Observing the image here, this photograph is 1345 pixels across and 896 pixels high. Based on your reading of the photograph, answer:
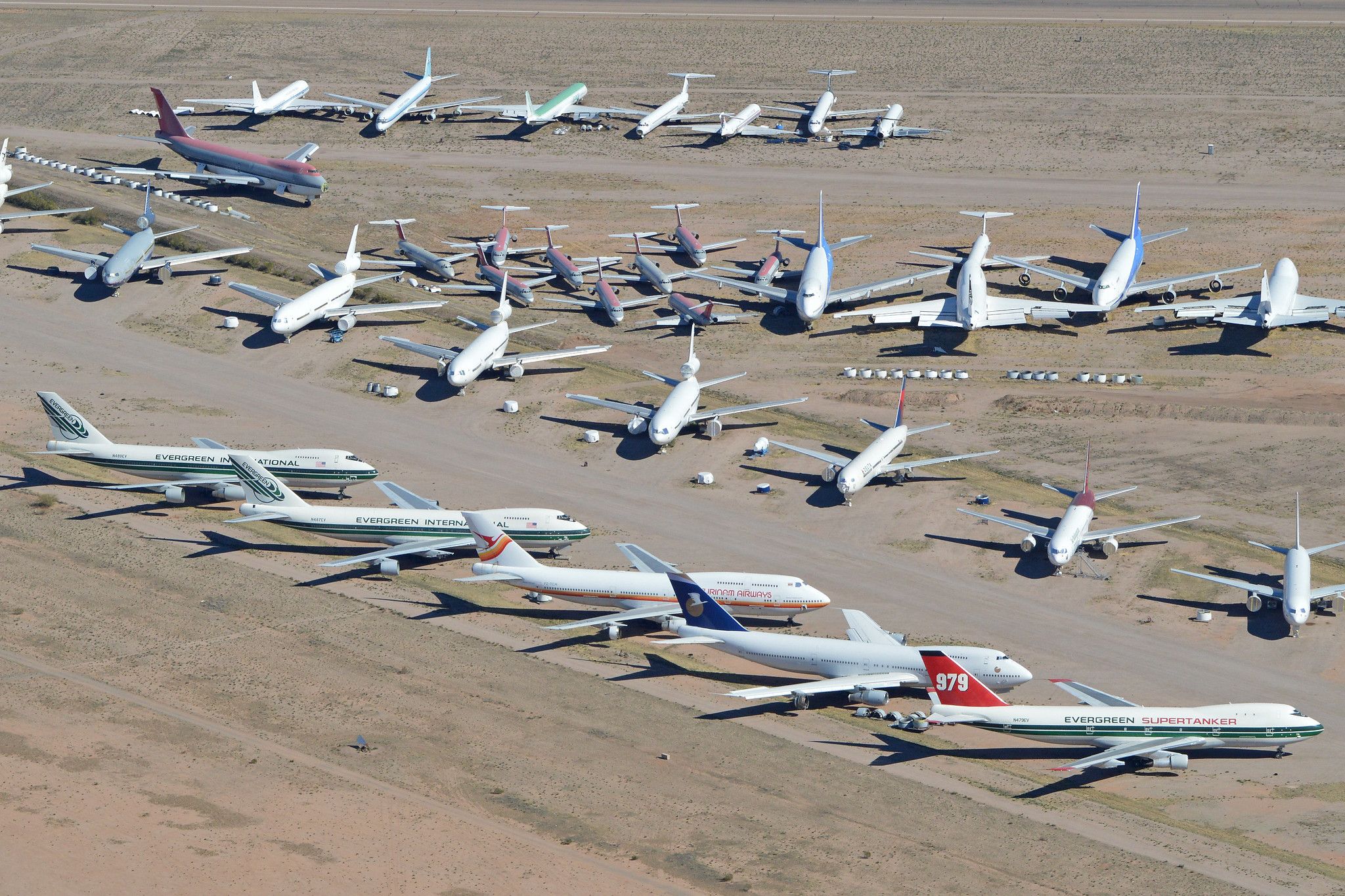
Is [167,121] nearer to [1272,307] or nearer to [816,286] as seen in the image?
[816,286]

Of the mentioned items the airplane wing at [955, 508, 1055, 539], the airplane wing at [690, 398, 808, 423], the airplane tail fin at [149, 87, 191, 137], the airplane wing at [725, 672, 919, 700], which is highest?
the airplane tail fin at [149, 87, 191, 137]

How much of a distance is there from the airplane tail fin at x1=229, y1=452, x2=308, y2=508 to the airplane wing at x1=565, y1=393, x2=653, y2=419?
25.6m

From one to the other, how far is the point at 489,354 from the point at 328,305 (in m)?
18.2

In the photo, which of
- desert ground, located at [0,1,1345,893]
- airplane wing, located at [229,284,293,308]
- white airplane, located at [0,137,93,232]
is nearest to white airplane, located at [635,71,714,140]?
desert ground, located at [0,1,1345,893]

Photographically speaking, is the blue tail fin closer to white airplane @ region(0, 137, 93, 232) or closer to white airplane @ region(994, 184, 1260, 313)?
white airplane @ region(994, 184, 1260, 313)

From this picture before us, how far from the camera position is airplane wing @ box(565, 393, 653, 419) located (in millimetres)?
128000

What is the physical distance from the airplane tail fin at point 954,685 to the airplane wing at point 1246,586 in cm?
2030

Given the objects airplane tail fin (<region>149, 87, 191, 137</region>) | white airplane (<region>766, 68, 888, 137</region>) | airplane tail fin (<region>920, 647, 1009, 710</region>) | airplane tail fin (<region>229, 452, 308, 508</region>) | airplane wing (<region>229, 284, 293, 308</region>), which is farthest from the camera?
white airplane (<region>766, 68, 888, 137</region>)

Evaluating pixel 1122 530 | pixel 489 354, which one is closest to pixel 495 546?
pixel 489 354

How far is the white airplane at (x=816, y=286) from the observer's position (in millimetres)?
142500

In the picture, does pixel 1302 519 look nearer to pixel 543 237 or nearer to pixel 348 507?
pixel 348 507

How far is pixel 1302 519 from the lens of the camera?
115500mm

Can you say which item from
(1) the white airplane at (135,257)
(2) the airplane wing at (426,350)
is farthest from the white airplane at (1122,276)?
(1) the white airplane at (135,257)

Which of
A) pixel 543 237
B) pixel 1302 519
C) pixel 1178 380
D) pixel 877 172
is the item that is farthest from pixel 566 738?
pixel 877 172
